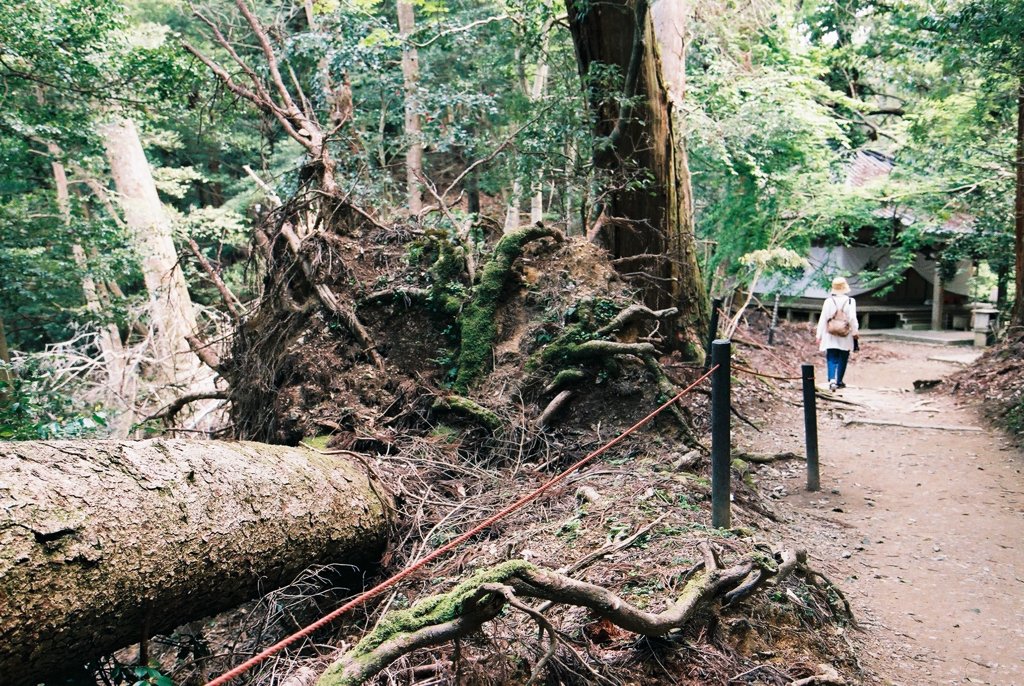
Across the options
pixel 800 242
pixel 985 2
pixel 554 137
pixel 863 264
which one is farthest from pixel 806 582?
pixel 863 264

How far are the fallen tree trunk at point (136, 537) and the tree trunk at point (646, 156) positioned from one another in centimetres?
527

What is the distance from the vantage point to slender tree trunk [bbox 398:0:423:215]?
1183 centimetres

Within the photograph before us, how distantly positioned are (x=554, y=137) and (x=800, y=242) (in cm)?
947

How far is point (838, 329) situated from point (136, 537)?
31.7ft

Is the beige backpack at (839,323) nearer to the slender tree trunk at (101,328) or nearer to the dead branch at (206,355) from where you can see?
the dead branch at (206,355)

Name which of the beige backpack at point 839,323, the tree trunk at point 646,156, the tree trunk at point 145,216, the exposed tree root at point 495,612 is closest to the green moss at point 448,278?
the tree trunk at point 646,156

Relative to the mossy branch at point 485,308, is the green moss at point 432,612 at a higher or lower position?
lower

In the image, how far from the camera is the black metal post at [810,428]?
6.16 m

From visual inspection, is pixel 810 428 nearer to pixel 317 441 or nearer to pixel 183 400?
pixel 317 441

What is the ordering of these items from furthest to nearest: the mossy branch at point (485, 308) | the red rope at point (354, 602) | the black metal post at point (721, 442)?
the mossy branch at point (485, 308) → the black metal post at point (721, 442) → the red rope at point (354, 602)

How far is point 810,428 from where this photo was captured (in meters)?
6.27

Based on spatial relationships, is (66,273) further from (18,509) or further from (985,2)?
(985,2)

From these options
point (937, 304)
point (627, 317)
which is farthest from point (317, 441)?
point (937, 304)

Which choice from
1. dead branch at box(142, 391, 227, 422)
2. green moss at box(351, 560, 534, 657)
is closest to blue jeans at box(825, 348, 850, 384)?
dead branch at box(142, 391, 227, 422)
